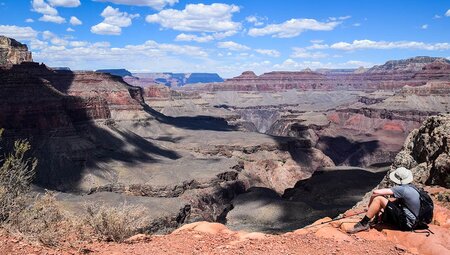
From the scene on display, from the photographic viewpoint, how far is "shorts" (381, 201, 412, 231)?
1025cm

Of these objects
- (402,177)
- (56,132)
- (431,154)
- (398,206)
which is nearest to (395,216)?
(398,206)

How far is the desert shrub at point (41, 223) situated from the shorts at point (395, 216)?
7.67m

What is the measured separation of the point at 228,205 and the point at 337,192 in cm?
1225

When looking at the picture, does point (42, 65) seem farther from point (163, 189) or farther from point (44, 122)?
point (163, 189)

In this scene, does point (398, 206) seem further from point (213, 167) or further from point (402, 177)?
point (213, 167)

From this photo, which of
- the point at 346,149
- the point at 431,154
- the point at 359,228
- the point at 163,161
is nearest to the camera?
the point at 359,228

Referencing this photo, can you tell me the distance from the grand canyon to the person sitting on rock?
276 millimetres

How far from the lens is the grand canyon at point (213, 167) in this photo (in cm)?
1042

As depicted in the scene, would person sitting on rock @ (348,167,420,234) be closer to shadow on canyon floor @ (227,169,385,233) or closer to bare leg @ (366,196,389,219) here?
bare leg @ (366,196,389,219)

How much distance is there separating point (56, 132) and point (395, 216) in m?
54.1

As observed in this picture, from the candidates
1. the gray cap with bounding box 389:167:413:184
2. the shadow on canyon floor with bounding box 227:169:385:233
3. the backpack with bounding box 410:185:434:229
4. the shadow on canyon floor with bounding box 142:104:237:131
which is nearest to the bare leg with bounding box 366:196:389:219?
the gray cap with bounding box 389:167:413:184

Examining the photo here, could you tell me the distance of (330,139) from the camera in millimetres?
119312

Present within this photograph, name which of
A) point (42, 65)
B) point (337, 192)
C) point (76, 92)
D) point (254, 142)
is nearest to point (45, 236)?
point (337, 192)

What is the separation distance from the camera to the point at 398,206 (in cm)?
1046
